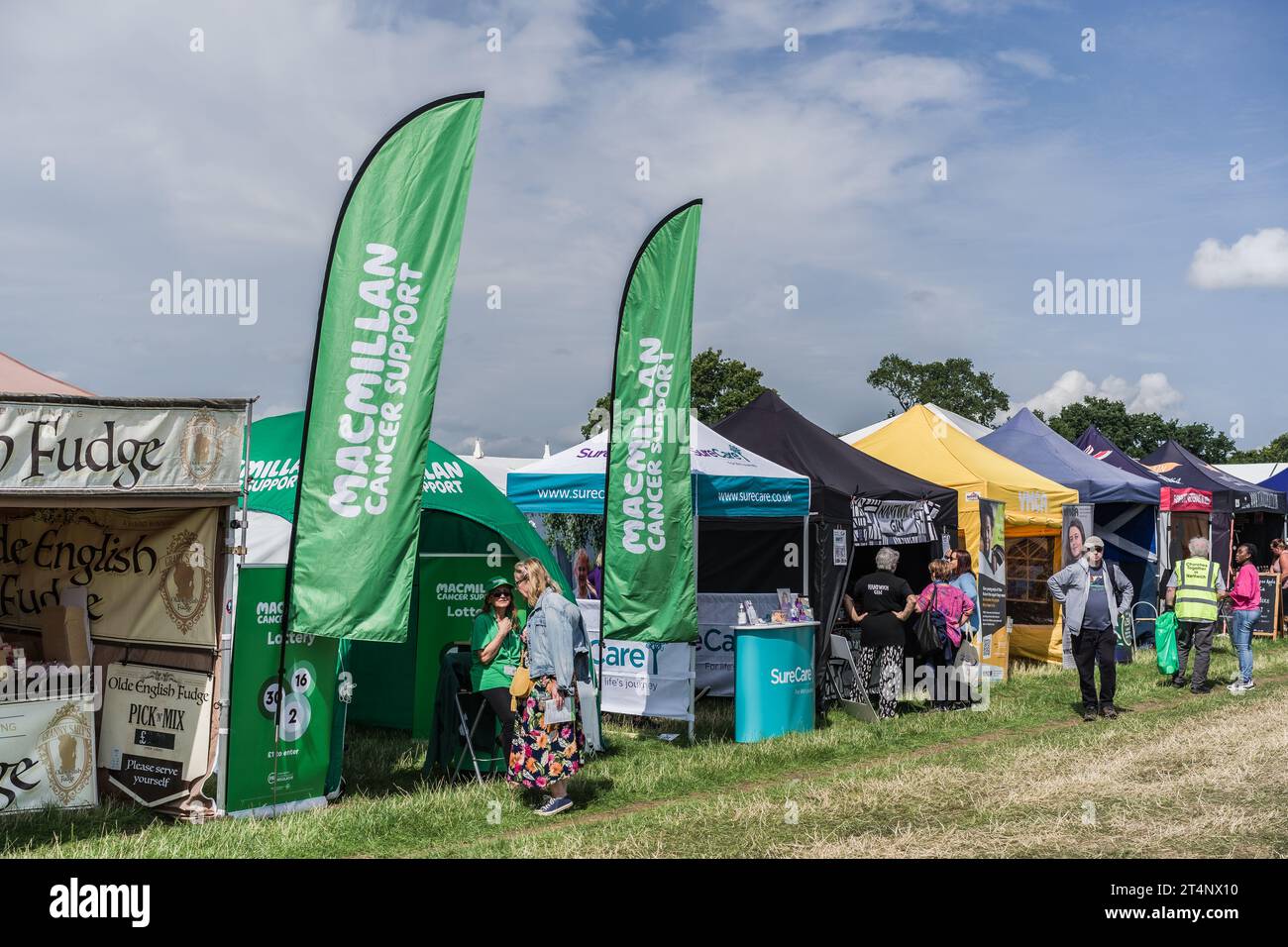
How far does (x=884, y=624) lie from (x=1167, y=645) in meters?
4.36

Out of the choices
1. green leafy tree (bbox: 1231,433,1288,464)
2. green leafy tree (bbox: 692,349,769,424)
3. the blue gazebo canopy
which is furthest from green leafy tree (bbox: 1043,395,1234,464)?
the blue gazebo canopy

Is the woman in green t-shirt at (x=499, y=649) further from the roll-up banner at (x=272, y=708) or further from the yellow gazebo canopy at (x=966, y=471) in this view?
the yellow gazebo canopy at (x=966, y=471)

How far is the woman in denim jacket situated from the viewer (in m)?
7.26

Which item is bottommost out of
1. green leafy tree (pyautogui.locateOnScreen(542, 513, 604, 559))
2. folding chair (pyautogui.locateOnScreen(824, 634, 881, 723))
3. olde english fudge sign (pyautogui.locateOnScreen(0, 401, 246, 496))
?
folding chair (pyautogui.locateOnScreen(824, 634, 881, 723))

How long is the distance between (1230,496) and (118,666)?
1827 centimetres

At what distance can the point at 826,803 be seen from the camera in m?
7.49

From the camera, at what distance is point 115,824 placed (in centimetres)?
680

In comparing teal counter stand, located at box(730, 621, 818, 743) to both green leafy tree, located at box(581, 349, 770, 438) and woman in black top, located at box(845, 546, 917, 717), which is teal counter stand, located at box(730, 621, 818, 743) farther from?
green leafy tree, located at box(581, 349, 770, 438)

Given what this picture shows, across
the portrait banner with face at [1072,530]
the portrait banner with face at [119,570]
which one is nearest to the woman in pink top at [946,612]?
the portrait banner with face at [1072,530]

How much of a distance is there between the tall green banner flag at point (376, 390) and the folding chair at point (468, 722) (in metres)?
1.57

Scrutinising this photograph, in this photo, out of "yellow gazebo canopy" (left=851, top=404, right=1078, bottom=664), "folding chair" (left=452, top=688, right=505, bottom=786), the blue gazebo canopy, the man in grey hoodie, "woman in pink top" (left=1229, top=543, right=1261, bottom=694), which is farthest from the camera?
the blue gazebo canopy

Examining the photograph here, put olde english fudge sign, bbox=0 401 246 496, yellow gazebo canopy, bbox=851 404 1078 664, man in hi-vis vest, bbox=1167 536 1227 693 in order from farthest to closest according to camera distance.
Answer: yellow gazebo canopy, bbox=851 404 1078 664 → man in hi-vis vest, bbox=1167 536 1227 693 → olde english fudge sign, bbox=0 401 246 496

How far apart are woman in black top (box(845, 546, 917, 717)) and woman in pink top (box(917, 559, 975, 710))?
0.91 feet

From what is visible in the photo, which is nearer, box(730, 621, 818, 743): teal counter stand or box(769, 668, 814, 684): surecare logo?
box(730, 621, 818, 743): teal counter stand
